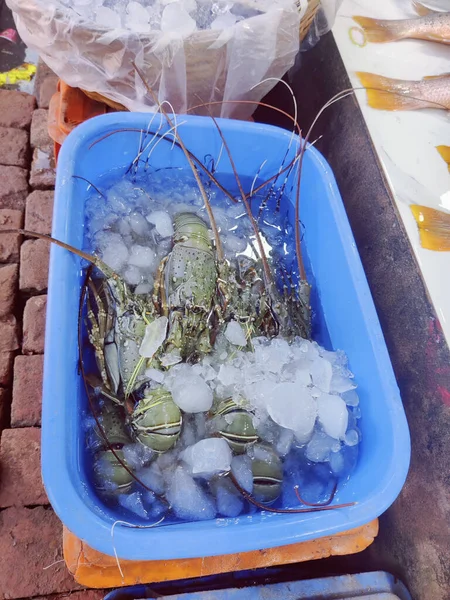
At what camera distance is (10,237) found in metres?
2.05

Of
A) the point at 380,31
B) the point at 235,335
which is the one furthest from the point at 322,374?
the point at 380,31

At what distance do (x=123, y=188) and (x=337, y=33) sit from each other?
3.92 feet

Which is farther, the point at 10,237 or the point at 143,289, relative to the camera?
the point at 10,237

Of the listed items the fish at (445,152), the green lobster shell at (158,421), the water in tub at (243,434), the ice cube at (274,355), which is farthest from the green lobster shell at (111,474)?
the fish at (445,152)

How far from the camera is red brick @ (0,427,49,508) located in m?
1.67

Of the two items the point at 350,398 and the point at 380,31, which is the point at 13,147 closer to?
the point at 380,31

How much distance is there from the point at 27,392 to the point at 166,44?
1.40m

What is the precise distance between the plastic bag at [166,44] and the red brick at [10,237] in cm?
65

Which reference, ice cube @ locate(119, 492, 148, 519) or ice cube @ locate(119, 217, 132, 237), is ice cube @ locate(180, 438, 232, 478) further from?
ice cube @ locate(119, 217, 132, 237)

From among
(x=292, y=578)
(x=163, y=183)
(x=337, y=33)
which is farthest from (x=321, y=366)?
(x=337, y=33)

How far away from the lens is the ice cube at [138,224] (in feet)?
6.04

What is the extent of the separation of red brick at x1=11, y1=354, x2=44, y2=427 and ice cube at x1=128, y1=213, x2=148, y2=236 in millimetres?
629

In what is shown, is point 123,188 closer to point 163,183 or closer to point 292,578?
point 163,183

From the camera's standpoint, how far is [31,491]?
66.1 inches
